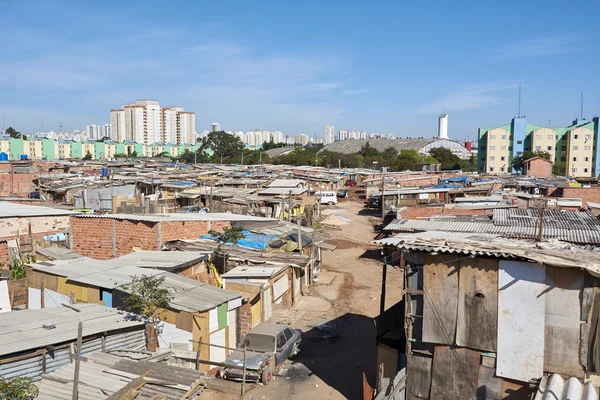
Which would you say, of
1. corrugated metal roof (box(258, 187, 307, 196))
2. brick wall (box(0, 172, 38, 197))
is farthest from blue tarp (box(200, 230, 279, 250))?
brick wall (box(0, 172, 38, 197))

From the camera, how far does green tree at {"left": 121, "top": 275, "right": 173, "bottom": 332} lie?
908 centimetres

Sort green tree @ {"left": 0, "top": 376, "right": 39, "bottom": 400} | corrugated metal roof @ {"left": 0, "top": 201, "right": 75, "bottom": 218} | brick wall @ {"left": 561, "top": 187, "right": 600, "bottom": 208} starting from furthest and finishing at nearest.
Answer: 1. brick wall @ {"left": 561, "top": 187, "right": 600, "bottom": 208}
2. corrugated metal roof @ {"left": 0, "top": 201, "right": 75, "bottom": 218}
3. green tree @ {"left": 0, "top": 376, "right": 39, "bottom": 400}

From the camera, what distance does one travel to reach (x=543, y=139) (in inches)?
2530

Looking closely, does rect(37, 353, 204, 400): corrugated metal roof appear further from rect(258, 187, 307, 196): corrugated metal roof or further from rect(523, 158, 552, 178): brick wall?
rect(523, 158, 552, 178): brick wall

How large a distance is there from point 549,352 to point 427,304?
1.72 m

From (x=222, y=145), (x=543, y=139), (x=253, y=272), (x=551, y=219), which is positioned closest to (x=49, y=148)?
(x=222, y=145)

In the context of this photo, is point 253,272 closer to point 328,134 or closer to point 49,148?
point 49,148

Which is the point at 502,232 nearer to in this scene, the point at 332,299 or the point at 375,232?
the point at 332,299

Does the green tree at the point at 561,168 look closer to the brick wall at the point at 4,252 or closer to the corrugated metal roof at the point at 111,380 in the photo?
the brick wall at the point at 4,252

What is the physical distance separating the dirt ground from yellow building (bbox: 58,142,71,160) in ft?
284

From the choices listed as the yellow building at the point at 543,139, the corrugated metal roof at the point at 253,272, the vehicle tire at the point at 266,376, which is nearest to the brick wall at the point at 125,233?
the corrugated metal roof at the point at 253,272

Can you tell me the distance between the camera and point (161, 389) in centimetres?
671

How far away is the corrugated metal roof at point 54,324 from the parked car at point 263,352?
2009mm

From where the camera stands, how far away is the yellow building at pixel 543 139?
6412cm
